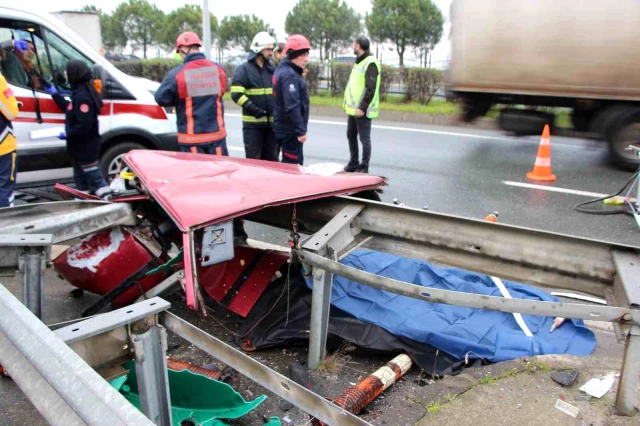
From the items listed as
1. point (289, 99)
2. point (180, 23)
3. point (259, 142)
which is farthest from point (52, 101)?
point (180, 23)

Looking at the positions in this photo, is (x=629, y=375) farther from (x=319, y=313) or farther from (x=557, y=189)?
(x=557, y=189)

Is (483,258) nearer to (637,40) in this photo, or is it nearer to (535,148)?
(637,40)

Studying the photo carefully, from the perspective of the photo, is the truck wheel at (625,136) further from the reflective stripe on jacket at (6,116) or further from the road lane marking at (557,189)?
the reflective stripe on jacket at (6,116)

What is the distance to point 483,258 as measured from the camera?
2.86 meters

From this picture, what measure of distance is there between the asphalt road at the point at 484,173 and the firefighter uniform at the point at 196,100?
237cm

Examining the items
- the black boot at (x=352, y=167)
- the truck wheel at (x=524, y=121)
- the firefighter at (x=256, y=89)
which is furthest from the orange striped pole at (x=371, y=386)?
the truck wheel at (x=524, y=121)

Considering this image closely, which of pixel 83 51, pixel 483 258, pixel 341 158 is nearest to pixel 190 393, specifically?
pixel 483 258

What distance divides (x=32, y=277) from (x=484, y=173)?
677 cm

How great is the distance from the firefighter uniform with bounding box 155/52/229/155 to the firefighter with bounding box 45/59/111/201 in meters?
0.65

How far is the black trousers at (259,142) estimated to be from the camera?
6758 mm

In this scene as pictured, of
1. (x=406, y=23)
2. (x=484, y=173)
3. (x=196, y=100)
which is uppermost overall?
(x=406, y=23)

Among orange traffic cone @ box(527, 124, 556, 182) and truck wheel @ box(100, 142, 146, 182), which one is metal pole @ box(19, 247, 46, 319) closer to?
truck wheel @ box(100, 142, 146, 182)

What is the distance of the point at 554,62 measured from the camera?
8.43m

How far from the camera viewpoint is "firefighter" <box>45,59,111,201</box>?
18.3 feet
